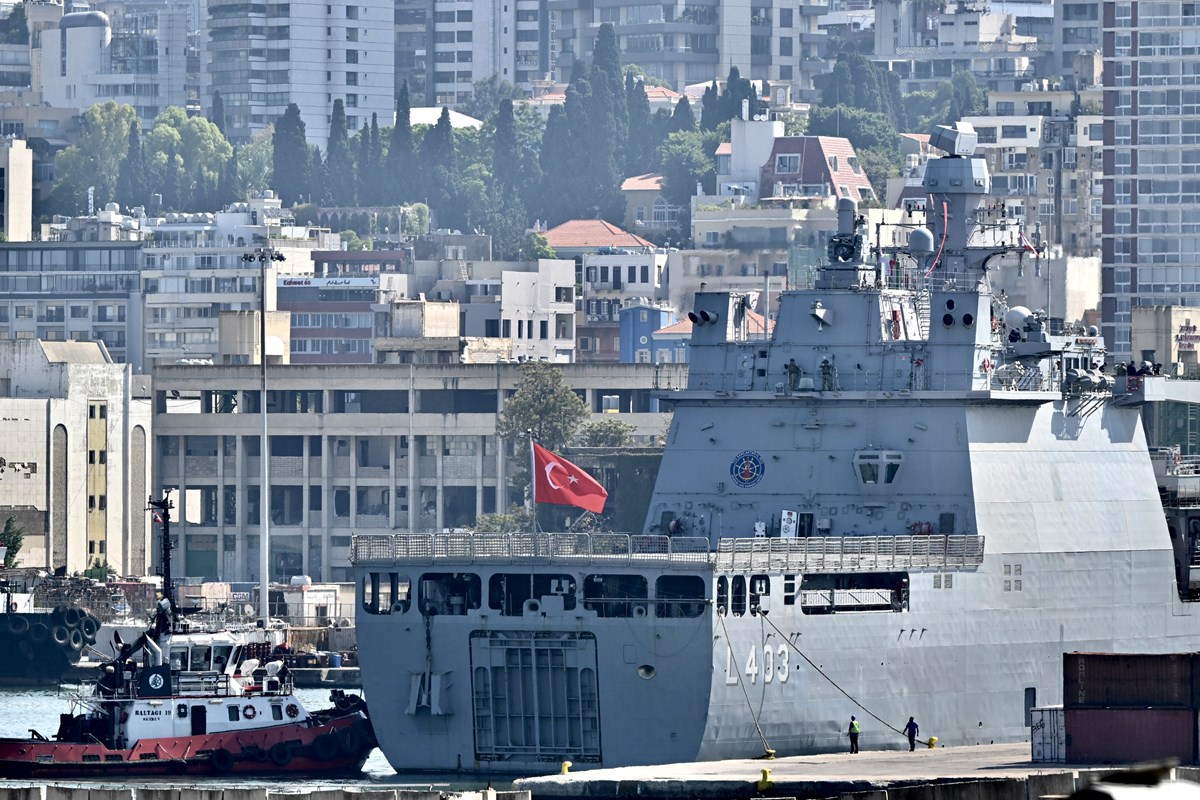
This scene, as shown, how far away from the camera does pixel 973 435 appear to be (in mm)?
59250

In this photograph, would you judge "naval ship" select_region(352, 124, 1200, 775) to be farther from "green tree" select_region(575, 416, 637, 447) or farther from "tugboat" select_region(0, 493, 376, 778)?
"green tree" select_region(575, 416, 637, 447)

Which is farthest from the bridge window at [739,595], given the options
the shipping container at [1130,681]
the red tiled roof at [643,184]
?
the red tiled roof at [643,184]

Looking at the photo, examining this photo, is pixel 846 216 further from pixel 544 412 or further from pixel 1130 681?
pixel 544 412

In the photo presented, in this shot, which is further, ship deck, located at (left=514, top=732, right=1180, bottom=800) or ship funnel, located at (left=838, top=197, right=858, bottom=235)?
ship funnel, located at (left=838, top=197, right=858, bottom=235)

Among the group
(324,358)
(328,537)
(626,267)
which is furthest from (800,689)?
(626,267)

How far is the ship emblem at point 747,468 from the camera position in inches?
2366

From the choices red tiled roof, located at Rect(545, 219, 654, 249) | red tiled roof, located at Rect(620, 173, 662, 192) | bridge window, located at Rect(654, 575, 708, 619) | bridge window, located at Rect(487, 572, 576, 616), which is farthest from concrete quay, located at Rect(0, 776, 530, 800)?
red tiled roof, located at Rect(620, 173, 662, 192)

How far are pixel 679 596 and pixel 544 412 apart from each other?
5837 cm

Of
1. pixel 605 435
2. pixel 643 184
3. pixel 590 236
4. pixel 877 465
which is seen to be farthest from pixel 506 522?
pixel 643 184

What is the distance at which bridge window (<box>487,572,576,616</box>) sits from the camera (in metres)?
55.9

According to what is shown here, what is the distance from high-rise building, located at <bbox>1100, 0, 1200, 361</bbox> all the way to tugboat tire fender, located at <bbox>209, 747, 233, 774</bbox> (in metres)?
70.3

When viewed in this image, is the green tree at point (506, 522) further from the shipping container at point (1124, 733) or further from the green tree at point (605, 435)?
the shipping container at point (1124, 733)

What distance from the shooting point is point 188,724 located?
6038 cm

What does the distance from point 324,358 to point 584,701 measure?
96.5 metres
